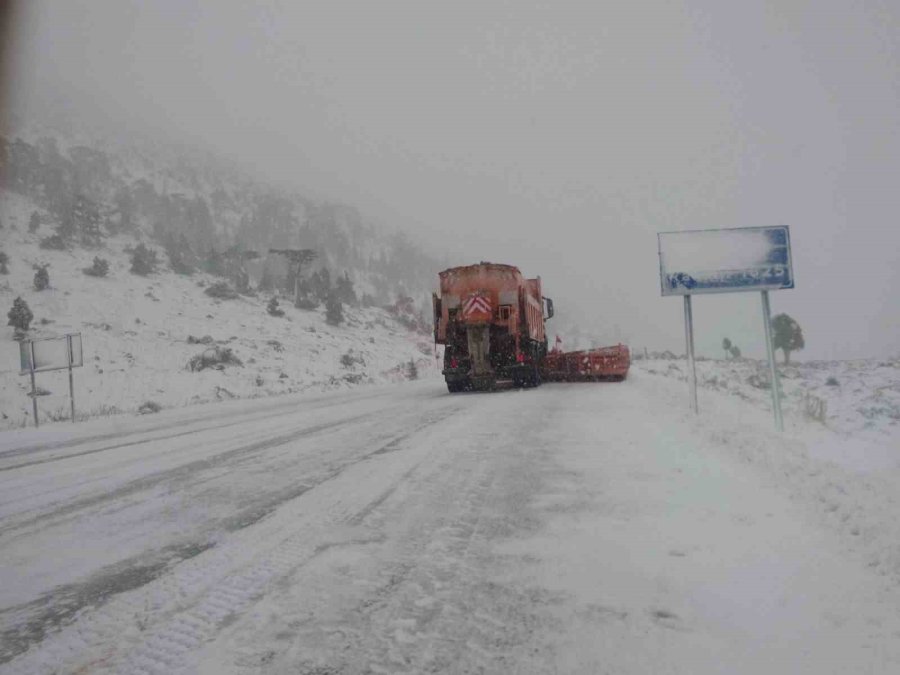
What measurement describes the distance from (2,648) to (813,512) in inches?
156

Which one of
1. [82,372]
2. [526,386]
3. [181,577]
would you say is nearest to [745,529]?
[181,577]

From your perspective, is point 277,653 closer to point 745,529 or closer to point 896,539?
point 745,529

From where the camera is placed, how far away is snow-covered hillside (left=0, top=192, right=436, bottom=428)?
55.7ft

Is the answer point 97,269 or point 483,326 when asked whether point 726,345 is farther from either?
point 97,269

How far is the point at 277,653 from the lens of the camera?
168cm

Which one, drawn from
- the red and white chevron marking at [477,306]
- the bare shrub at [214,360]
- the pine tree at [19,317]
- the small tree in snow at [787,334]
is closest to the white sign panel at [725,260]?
the red and white chevron marking at [477,306]

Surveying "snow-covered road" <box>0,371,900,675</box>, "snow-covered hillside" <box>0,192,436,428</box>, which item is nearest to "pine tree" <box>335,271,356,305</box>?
"snow-covered hillside" <box>0,192,436,428</box>

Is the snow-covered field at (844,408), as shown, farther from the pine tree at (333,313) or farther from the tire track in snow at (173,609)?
the pine tree at (333,313)

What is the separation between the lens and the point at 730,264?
7.80 meters

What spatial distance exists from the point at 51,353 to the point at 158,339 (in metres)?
13.6

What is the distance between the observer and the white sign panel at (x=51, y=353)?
36.4ft

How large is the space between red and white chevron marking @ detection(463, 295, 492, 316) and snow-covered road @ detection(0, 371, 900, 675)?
29.7ft

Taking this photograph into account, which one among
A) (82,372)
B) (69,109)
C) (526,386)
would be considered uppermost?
(69,109)

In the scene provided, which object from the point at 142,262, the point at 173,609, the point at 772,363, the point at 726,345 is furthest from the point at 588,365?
the point at 726,345
